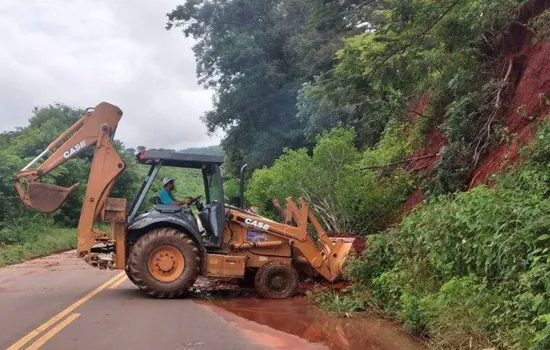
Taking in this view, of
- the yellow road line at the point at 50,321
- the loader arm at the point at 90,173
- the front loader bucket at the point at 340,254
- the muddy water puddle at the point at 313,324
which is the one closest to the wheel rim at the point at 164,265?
the muddy water puddle at the point at 313,324

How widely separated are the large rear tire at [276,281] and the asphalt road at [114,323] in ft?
4.42

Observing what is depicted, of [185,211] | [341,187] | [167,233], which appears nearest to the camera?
[167,233]

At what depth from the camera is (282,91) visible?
35.5 m

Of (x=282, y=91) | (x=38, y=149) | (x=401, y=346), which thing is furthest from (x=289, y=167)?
(x=38, y=149)

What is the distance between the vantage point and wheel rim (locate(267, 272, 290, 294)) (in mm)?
10969

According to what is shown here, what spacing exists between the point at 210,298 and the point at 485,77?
26.7 ft

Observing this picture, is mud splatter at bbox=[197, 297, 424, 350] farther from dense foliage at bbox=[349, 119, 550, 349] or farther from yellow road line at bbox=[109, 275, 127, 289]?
yellow road line at bbox=[109, 275, 127, 289]

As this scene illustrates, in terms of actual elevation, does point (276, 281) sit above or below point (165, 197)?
below

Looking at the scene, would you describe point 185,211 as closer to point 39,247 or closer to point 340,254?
point 340,254

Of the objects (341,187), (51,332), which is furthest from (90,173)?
(341,187)

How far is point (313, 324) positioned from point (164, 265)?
11.0 feet

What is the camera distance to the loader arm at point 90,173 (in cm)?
1045

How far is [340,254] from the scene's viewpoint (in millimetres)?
11242

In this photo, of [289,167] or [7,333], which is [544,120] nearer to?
[289,167]
